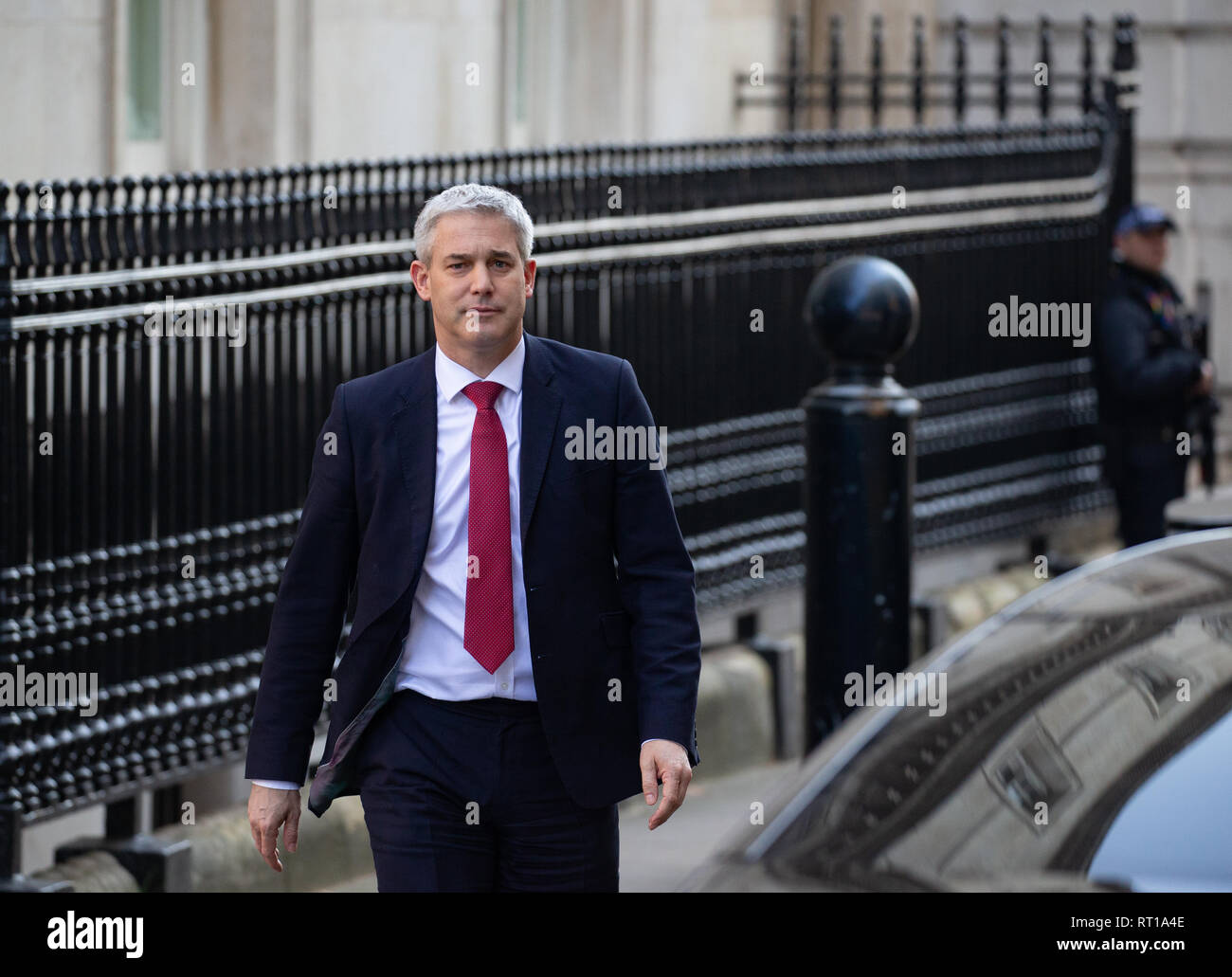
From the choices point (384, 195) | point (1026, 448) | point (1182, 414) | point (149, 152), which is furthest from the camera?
point (1026, 448)

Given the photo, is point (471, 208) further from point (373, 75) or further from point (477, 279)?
point (373, 75)

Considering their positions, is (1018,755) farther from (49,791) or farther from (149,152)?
(149,152)

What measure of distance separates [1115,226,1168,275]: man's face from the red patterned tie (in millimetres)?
6305

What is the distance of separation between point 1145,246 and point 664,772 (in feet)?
21.0

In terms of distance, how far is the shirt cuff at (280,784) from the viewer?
390cm

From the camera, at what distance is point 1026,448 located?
10.5 m

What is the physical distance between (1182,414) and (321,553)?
258 inches

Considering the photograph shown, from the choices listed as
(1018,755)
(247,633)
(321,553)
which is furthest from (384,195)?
(1018,755)

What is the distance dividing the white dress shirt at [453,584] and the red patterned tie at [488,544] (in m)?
0.02

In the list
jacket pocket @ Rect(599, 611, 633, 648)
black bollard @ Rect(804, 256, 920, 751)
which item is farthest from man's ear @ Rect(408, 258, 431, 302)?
black bollard @ Rect(804, 256, 920, 751)

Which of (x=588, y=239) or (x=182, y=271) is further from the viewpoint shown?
(x=588, y=239)

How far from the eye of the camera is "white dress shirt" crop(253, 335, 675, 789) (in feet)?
12.6

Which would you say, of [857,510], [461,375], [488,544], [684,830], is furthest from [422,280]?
[684,830]

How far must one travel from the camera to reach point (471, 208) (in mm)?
3828
